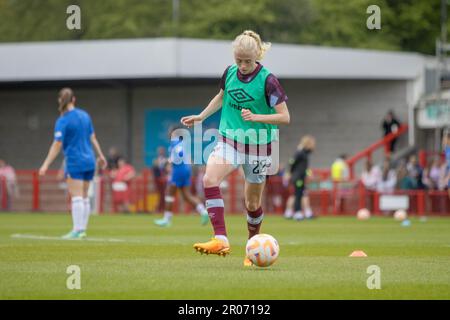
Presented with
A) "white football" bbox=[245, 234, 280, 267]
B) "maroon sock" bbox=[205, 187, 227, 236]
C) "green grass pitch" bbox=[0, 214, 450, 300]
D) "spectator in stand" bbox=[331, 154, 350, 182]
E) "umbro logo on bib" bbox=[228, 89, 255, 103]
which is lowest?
"green grass pitch" bbox=[0, 214, 450, 300]

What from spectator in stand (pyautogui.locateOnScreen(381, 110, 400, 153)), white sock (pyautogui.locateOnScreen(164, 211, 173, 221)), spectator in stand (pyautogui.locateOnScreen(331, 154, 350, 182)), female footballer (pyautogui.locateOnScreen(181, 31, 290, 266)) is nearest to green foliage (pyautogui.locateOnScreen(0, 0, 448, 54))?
spectator in stand (pyautogui.locateOnScreen(381, 110, 400, 153))

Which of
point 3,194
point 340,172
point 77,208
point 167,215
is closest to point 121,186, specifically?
point 3,194

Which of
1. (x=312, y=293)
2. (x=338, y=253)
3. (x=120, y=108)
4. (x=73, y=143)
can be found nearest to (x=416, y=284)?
(x=312, y=293)

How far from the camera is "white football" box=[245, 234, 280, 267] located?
1023 cm

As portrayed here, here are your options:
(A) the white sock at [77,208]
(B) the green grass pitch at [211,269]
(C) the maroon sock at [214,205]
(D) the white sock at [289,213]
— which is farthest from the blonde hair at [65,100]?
(D) the white sock at [289,213]

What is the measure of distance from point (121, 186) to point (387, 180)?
28.4 feet

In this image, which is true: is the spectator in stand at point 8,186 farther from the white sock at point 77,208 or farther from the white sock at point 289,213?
the white sock at point 77,208

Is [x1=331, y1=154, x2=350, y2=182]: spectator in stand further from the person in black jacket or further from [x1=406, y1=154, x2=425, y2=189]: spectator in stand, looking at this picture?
the person in black jacket

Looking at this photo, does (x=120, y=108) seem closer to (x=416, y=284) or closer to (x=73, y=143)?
(x=73, y=143)

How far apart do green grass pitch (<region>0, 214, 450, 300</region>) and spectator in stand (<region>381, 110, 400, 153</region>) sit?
1827 cm

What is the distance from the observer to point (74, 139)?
1605 centimetres

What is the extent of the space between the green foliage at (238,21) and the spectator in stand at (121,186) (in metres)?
8.62

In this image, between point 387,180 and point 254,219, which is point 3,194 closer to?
point 387,180

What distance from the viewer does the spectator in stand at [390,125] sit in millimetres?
35094
